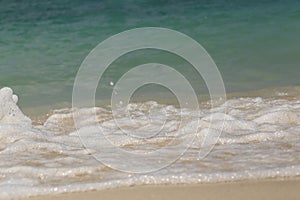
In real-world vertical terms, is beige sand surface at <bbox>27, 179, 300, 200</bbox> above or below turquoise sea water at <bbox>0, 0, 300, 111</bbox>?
below

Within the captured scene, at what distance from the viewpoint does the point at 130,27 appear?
11.8m

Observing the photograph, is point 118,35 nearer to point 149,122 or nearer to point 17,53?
point 17,53

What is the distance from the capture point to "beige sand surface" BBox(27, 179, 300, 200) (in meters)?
3.77

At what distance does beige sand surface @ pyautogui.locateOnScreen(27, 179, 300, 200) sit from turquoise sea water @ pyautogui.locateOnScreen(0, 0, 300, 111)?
3.07m

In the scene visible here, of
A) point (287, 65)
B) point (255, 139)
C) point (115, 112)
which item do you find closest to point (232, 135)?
point (255, 139)

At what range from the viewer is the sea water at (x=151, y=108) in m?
4.20

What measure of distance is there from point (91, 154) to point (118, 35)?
6198mm

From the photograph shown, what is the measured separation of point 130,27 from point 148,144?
7.07 metres

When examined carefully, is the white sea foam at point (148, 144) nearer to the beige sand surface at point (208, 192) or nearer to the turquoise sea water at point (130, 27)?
the beige sand surface at point (208, 192)

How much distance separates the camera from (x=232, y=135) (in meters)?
5.08

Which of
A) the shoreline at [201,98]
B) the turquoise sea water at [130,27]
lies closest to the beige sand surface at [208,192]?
the shoreline at [201,98]

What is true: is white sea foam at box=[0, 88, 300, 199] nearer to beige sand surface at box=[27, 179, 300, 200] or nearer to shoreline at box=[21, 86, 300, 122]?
beige sand surface at box=[27, 179, 300, 200]

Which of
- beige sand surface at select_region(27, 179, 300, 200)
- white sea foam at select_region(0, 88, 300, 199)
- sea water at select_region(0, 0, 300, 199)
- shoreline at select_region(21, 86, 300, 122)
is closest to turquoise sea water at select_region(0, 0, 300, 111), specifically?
sea water at select_region(0, 0, 300, 199)

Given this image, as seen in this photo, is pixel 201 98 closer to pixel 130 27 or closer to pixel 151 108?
pixel 151 108
